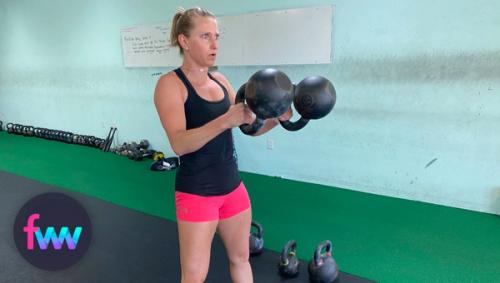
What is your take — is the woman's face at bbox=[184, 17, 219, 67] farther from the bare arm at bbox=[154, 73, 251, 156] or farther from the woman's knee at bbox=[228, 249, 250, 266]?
the woman's knee at bbox=[228, 249, 250, 266]

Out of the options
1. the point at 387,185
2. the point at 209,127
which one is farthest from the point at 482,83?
the point at 209,127

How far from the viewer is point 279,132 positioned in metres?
3.36

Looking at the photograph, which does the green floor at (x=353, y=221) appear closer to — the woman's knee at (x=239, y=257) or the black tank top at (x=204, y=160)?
the woman's knee at (x=239, y=257)

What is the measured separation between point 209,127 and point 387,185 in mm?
2316

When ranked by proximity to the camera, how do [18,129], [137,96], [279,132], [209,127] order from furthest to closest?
[18,129] → [137,96] → [279,132] → [209,127]

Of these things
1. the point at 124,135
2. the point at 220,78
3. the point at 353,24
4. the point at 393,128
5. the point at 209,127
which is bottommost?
the point at 124,135

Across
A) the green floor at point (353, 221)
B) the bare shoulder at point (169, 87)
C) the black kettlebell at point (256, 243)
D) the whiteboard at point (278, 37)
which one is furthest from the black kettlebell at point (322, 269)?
the whiteboard at point (278, 37)

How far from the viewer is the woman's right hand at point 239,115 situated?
976 millimetres

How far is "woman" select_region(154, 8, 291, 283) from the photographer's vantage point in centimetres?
104

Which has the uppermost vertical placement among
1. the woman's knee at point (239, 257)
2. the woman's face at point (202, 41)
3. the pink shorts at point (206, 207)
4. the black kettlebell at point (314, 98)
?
the woman's face at point (202, 41)

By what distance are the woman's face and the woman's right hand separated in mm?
208

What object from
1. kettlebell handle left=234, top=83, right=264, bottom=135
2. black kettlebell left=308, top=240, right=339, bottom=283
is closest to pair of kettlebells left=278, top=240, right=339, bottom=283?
black kettlebell left=308, top=240, right=339, bottom=283

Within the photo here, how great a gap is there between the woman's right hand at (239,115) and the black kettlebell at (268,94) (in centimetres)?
2

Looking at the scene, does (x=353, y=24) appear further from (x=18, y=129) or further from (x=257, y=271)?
(x=18, y=129)
